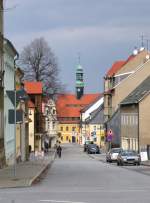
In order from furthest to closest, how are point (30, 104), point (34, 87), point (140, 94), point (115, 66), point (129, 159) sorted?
point (115, 66)
point (30, 104)
point (34, 87)
point (140, 94)
point (129, 159)

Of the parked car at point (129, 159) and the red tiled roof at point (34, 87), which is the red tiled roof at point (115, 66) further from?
the parked car at point (129, 159)

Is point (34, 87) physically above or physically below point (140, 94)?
above

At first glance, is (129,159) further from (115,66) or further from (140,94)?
(115,66)

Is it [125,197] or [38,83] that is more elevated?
[38,83]

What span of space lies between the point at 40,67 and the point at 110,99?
21.7 metres

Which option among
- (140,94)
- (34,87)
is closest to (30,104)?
(34,87)

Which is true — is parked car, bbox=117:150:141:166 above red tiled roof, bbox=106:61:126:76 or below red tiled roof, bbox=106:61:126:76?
below

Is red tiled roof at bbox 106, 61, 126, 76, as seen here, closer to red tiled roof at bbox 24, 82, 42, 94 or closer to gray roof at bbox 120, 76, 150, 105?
red tiled roof at bbox 24, 82, 42, 94

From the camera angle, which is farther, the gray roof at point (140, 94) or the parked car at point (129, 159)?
the gray roof at point (140, 94)

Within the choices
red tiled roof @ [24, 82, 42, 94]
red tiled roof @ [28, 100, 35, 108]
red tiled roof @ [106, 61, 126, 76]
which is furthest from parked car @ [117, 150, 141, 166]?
red tiled roof @ [106, 61, 126, 76]

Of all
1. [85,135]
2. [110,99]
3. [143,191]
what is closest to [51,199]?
[143,191]

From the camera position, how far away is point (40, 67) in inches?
3684

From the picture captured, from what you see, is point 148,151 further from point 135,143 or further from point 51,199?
point 51,199

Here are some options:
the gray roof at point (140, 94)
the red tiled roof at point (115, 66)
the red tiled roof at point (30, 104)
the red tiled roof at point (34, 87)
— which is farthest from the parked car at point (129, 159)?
the red tiled roof at point (115, 66)
